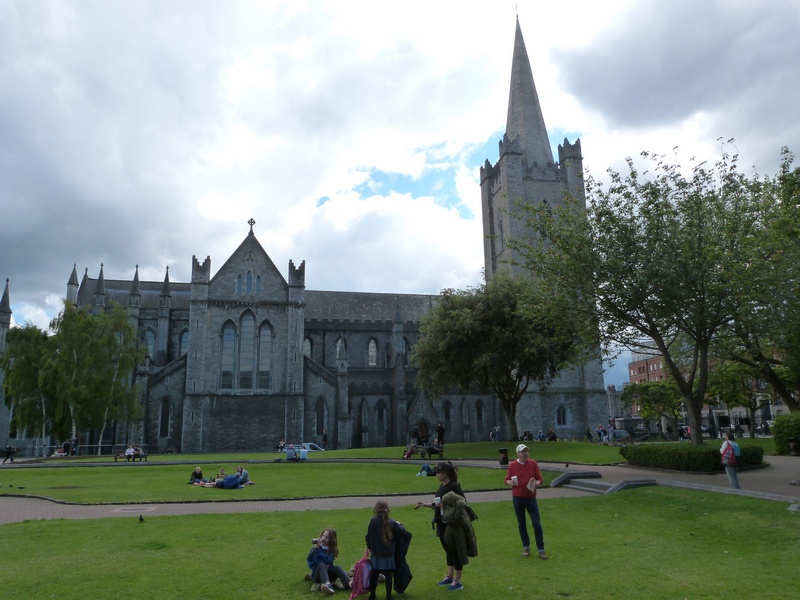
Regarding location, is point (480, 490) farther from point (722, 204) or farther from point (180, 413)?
point (180, 413)

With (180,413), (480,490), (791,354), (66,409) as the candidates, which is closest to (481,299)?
(791,354)

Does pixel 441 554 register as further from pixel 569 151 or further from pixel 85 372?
pixel 569 151

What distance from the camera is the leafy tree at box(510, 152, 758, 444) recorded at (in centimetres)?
2041

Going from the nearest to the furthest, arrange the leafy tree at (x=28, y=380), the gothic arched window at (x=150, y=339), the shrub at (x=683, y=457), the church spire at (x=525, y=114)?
the shrub at (x=683, y=457), the leafy tree at (x=28, y=380), the gothic arched window at (x=150, y=339), the church spire at (x=525, y=114)

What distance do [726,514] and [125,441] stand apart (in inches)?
1884

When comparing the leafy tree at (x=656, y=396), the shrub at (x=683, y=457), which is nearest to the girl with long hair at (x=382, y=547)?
the shrub at (x=683, y=457)

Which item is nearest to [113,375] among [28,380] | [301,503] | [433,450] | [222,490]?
[28,380]

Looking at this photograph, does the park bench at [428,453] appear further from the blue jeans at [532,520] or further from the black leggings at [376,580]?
the black leggings at [376,580]

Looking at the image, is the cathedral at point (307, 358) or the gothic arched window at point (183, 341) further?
the gothic arched window at point (183, 341)

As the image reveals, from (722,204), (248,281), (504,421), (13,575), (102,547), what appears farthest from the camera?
(504,421)

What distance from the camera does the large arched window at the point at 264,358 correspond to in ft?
170

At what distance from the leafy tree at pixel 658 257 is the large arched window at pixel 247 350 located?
3386cm

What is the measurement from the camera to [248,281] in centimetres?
5322

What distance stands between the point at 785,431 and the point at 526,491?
2709 centimetres
